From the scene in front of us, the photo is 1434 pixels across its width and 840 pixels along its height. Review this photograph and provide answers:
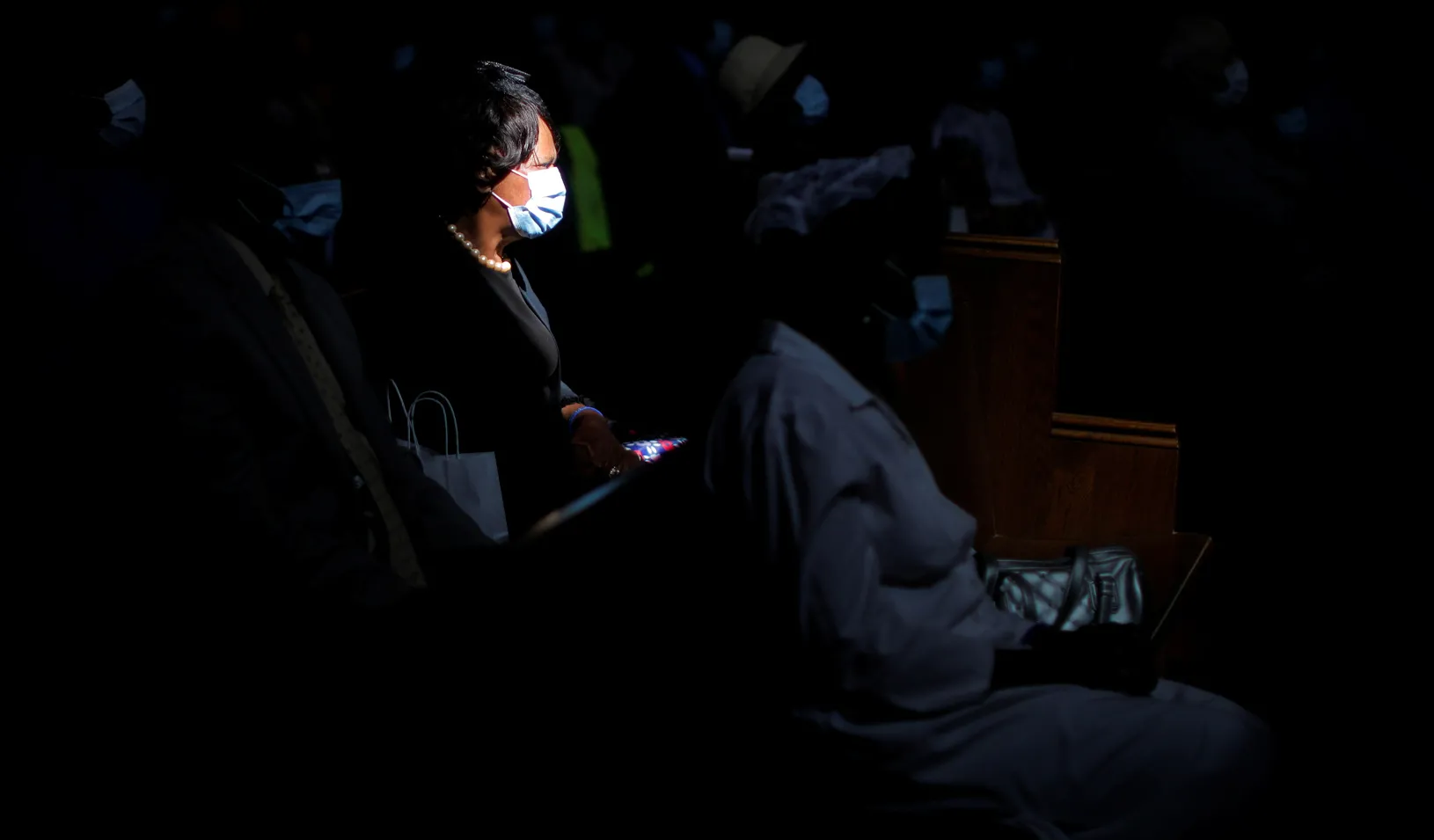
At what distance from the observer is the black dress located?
8.25ft

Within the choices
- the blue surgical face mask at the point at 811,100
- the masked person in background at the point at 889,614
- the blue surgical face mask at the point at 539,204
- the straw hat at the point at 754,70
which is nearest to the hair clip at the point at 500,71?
the blue surgical face mask at the point at 539,204

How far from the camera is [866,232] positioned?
5.49ft

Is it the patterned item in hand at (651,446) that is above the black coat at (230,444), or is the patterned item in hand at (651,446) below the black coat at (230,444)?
below

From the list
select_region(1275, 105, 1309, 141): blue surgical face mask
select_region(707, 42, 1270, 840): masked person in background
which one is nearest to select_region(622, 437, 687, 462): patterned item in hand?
select_region(707, 42, 1270, 840): masked person in background

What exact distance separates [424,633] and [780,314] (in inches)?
30.1

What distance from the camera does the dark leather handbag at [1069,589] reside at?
208 centimetres

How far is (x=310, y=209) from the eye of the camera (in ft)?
6.17

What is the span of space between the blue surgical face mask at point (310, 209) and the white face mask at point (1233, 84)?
4029 mm

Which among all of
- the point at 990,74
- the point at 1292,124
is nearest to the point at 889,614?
the point at 1292,124

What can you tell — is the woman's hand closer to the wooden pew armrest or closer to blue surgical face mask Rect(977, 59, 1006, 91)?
the wooden pew armrest

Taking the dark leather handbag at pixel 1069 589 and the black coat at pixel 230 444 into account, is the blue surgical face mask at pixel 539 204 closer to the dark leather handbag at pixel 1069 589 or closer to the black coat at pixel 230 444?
the black coat at pixel 230 444

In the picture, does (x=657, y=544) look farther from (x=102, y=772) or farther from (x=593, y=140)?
(x=593, y=140)

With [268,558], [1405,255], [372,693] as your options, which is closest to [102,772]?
[268,558]

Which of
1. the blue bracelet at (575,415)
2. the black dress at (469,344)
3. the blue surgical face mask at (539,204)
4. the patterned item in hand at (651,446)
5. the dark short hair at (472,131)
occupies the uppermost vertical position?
the dark short hair at (472,131)
